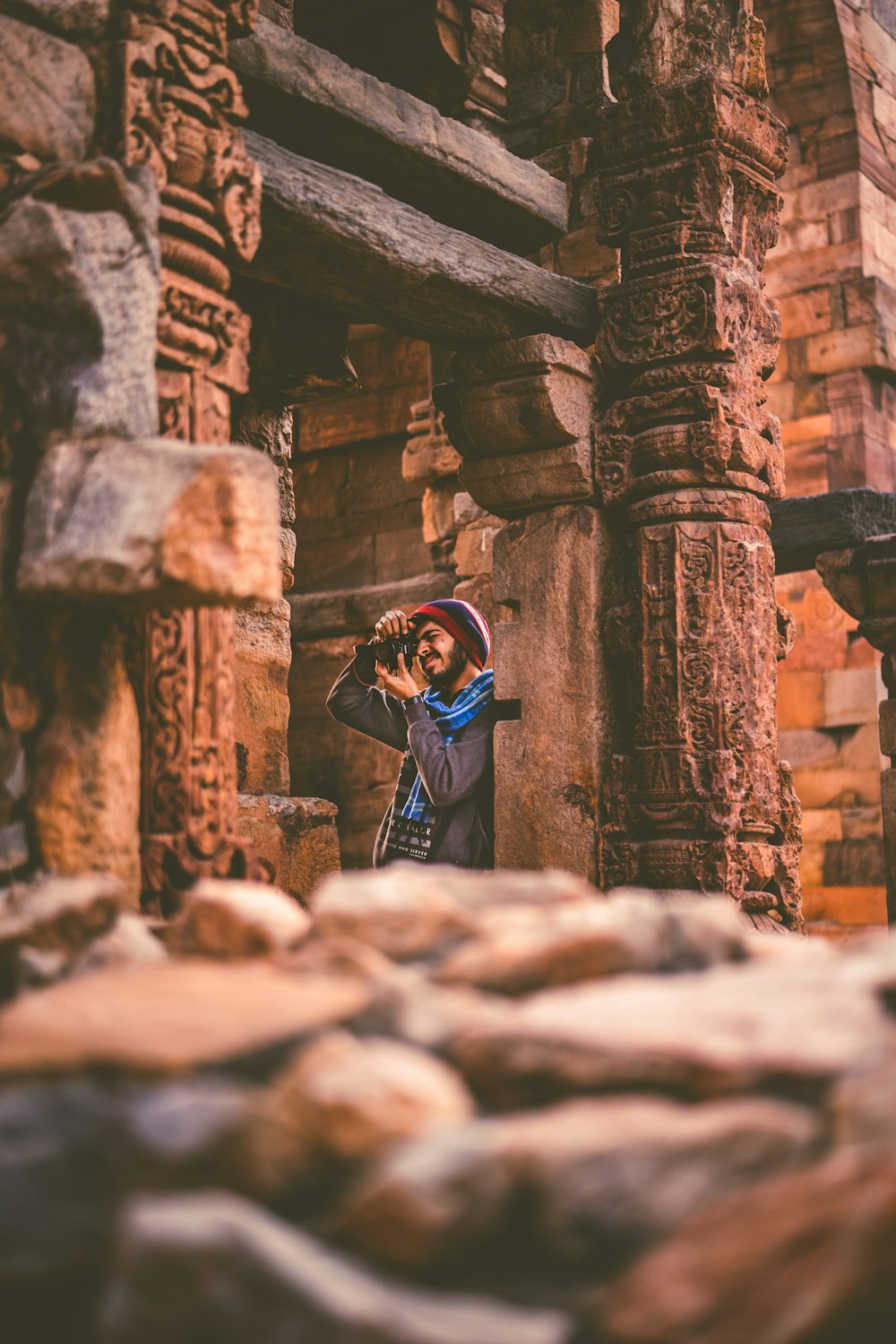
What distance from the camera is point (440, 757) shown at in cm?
482

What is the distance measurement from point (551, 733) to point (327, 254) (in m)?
1.77

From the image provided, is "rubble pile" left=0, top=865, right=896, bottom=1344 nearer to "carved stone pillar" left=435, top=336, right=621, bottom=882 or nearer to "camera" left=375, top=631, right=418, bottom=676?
"camera" left=375, top=631, right=418, bottom=676

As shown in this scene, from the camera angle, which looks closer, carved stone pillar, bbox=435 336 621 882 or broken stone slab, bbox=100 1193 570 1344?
broken stone slab, bbox=100 1193 570 1344

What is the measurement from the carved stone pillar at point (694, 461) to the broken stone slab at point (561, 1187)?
343 cm

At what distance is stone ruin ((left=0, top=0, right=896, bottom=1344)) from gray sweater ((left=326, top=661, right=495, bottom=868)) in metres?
0.18

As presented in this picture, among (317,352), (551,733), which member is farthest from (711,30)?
(551,733)

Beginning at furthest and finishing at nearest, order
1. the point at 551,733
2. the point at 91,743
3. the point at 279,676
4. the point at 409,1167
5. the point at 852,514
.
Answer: the point at 852,514 < the point at 279,676 < the point at 551,733 < the point at 91,743 < the point at 409,1167

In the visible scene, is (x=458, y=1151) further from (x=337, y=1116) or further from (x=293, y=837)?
(x=293, y=837)

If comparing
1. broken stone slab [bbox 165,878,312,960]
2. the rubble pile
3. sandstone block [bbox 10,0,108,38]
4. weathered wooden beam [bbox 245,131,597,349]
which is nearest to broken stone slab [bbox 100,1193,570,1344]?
the rubble pile

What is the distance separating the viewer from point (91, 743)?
2867 millimetres

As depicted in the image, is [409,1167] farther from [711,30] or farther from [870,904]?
[870,904]

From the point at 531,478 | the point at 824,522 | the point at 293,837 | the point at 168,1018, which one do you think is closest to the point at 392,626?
the point at 531,478

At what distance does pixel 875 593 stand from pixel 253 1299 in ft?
20.4

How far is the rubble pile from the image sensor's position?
4.38 ft
